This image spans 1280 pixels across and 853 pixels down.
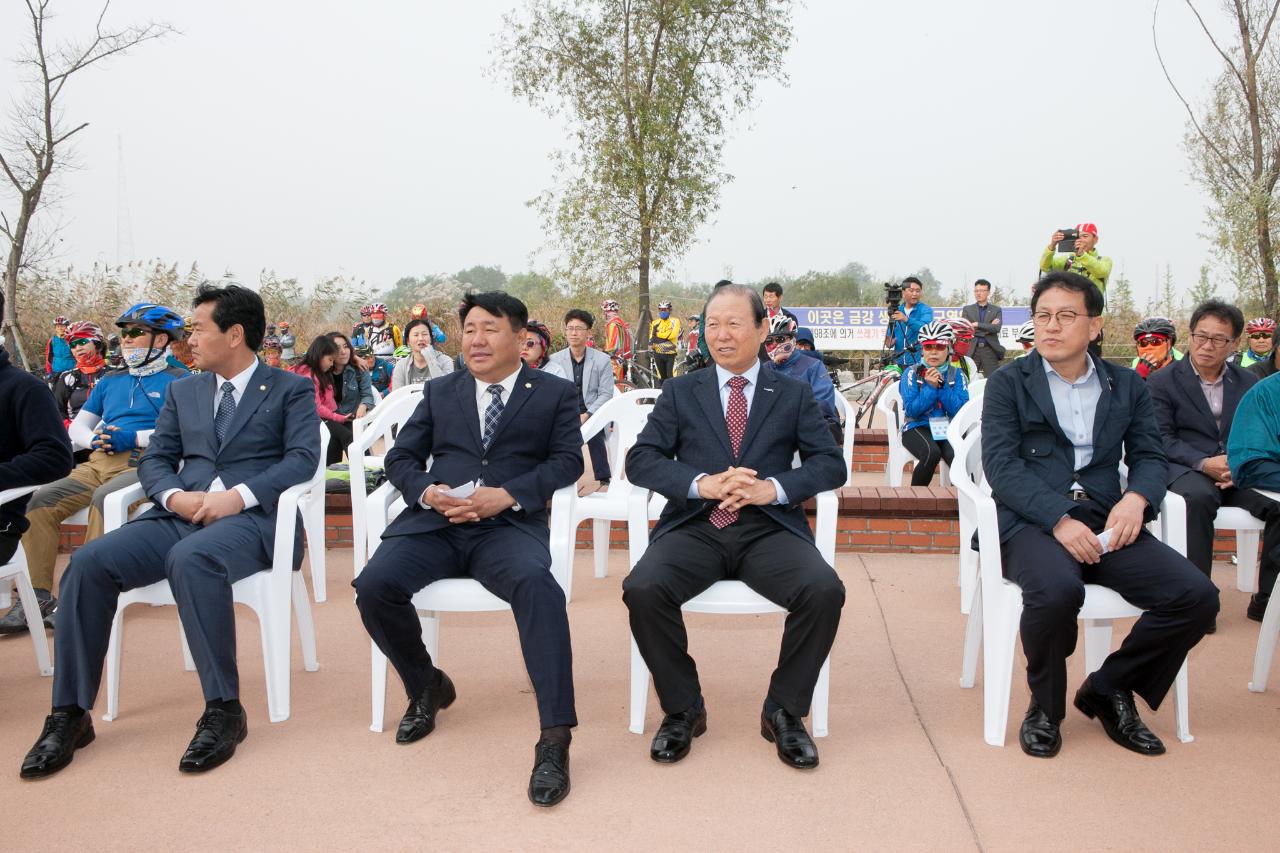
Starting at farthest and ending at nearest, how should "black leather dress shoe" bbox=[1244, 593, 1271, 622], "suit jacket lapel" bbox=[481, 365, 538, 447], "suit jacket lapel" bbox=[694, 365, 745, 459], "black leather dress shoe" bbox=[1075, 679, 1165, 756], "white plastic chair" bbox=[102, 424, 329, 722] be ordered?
"black leather dress shoe" bbox=[1244, 593, 1271, 622]
"suit jacket lapel" bbox=[481, 365, 538, 447]
"suit jacket lapel" bbox=[694, 365, 745, 459]
"white plastic chair" bbox=[102, 424, 329, 722]
"black leather dress shoe" bbox=[1075, 679, 1165, 756]

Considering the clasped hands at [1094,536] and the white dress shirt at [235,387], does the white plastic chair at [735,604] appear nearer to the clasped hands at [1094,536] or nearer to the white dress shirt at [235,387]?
the clasped hands at [1094,536]

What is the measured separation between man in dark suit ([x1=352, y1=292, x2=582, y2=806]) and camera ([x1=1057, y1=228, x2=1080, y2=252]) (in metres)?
4.71

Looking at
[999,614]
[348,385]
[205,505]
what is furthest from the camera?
[348,385]

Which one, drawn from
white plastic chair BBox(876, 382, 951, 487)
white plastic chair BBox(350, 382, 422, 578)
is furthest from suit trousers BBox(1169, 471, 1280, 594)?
white plastic chair BBox(350, 382, 422, 578)

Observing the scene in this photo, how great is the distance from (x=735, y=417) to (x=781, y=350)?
112 inches

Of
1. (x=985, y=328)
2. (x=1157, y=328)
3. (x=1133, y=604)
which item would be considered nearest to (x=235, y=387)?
(x=1133, y=604)

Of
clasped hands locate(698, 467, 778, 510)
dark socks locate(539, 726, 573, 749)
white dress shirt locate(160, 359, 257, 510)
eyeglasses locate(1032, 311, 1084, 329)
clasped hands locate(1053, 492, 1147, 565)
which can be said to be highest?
eyeglasses locate(1032, 311, 1084, 329)

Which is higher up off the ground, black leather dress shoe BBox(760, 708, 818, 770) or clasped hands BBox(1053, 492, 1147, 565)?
clasped hands BBox(1053, 492, 1147, 565)

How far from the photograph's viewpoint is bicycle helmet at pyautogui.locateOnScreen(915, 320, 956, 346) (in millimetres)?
5305

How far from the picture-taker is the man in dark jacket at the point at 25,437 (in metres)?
3.04

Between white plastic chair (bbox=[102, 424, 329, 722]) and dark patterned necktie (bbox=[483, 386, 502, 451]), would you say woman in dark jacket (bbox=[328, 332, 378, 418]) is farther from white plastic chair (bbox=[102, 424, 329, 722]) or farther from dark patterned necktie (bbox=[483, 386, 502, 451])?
dark patterned necktie (bbox=[483, 386, 502, 451])

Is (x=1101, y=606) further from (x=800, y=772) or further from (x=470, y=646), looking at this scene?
(x=470, y=646)

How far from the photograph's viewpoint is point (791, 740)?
256 cm

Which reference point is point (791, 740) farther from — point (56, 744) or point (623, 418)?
point (623, 418)
